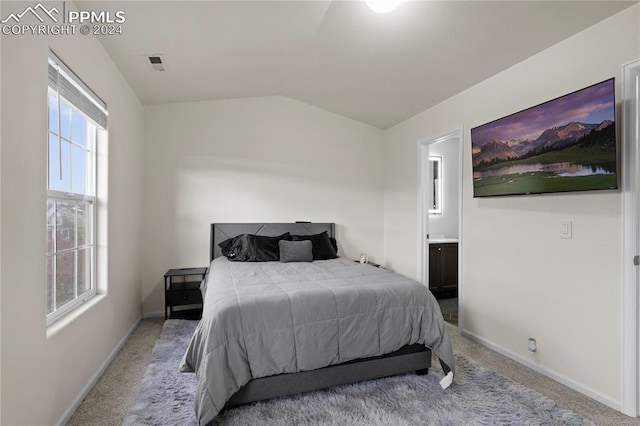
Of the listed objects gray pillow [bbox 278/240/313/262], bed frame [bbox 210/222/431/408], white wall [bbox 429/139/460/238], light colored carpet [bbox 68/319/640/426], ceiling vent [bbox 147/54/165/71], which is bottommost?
light colored carpet [bbox 68/319/640/426]

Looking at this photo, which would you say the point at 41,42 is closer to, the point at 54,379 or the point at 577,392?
the point at 54,379

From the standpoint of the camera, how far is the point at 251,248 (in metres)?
3.80

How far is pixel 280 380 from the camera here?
2.08 meters

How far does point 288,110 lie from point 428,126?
1.90 meters

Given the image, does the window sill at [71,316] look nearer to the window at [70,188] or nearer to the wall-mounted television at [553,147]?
the window at [70,188]

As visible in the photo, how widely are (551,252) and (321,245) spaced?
2.37 meters

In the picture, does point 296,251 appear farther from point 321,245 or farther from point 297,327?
point 297,327

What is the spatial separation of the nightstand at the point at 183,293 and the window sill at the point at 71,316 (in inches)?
43.3

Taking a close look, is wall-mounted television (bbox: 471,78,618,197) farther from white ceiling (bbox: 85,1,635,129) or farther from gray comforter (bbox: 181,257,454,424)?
gray comforter (bbox: 181,257,454,424)

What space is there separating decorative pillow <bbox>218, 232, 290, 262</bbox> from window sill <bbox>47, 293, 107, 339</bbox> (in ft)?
4.76

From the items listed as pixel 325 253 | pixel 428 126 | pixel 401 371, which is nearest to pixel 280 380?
pixel 401 371

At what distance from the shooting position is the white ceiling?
2.20m

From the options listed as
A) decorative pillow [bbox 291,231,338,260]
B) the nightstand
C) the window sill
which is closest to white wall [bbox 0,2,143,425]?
the window sill


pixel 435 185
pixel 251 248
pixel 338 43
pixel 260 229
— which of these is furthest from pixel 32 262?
pixel 435 185
